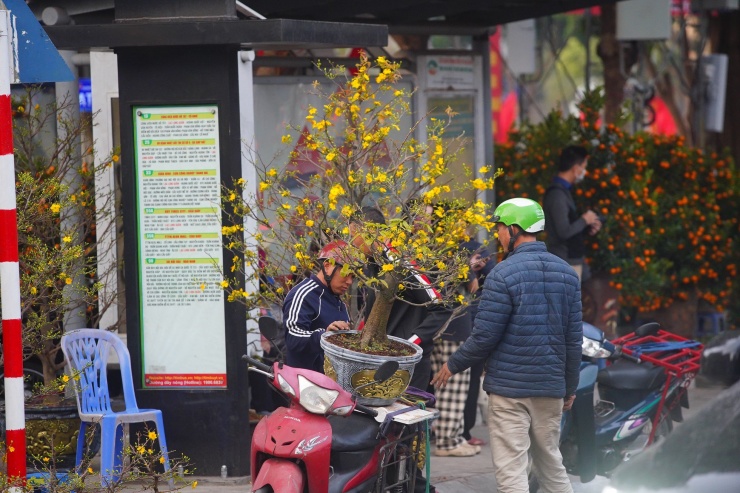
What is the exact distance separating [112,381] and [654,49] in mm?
10288

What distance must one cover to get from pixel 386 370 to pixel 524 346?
97 cm

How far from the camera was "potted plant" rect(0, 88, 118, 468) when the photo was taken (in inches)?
280

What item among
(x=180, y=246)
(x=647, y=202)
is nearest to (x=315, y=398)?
(x=180, y=246)

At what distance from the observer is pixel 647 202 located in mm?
12133

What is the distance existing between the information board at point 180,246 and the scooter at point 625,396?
2.12 metres

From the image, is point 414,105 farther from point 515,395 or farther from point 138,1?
point 515,395

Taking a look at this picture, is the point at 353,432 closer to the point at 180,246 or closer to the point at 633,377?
the point at 180,246

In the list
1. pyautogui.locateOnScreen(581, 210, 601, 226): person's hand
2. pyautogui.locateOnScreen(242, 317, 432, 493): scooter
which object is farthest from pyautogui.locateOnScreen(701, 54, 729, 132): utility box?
pyautogui.locateOnScreen(242, 317, 432, 493): scooter

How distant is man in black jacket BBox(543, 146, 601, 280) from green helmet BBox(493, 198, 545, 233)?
3.79 m

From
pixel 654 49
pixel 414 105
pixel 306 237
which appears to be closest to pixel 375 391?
pixel 306 237

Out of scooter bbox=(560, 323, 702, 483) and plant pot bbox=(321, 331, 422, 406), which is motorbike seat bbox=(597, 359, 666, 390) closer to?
scooter bbox=(560, 323, 702, 483)

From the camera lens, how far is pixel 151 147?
7.62m

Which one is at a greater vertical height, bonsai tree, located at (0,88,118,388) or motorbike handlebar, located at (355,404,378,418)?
bonsai tree, located at (0,88,118,388)

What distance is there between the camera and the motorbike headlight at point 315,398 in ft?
19.0
